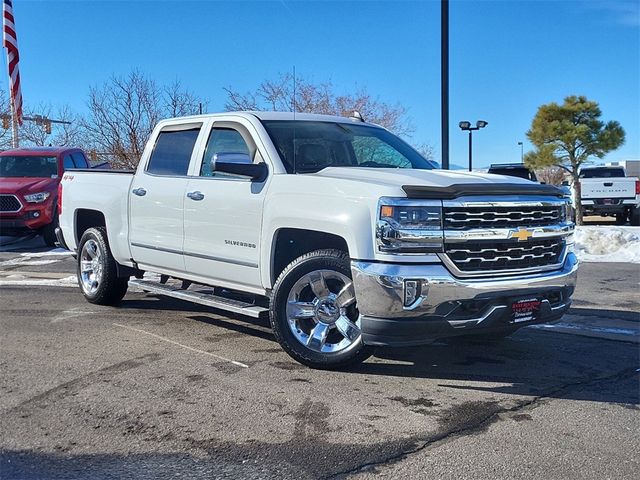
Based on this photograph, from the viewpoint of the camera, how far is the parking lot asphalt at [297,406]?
3.42 meters

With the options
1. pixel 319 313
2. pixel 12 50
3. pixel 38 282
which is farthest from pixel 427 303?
pixel 12 50

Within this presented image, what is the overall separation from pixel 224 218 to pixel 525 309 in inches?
100

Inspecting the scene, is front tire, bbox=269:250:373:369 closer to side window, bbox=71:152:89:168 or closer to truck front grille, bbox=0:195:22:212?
truck front grille, bbox=0:195:22:212

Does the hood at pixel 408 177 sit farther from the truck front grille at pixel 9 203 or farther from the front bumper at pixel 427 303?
the truck front grille at pixel 9 203

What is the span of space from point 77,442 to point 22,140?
26.9 m

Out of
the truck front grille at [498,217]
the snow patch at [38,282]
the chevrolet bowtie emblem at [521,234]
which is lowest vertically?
the snow patch at [38,282]

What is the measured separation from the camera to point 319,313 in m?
4.92

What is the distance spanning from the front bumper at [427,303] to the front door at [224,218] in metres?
1.22

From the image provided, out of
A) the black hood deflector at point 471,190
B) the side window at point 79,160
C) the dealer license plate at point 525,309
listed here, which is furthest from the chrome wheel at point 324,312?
the side window at point 79,160

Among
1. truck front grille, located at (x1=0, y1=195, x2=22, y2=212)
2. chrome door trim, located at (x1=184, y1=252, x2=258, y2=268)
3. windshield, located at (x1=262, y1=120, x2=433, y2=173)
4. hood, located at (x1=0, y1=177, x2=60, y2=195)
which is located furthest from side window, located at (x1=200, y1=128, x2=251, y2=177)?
truck front grille, located at (x1=0, y1=195, x2=22, y2=212)

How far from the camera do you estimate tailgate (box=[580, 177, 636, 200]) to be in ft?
68.2

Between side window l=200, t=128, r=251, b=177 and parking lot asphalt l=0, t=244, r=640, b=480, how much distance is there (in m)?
1.57

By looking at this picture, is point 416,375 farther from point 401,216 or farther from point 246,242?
point 246,242

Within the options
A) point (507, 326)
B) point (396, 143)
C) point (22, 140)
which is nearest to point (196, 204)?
point (396, 143)
